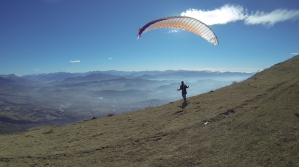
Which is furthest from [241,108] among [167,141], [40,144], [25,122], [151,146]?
[25,122]

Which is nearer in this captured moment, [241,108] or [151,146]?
[151,146]

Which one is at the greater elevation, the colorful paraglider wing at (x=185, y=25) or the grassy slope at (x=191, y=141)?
the colorful paraglider wing at (x=185, y=25)

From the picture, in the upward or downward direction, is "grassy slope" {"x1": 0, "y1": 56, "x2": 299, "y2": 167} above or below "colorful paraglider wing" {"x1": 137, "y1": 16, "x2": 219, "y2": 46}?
below

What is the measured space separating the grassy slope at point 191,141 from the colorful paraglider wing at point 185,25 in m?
6.54

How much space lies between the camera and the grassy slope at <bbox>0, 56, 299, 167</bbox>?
6242 millimetres

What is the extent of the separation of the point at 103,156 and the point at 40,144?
6182 millimetres

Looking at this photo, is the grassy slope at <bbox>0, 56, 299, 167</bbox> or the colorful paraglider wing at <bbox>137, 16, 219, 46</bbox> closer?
the grassy slope at <bbox>0, 56, 299, 167</bbox>

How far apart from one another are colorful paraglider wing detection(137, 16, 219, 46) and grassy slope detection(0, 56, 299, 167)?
6543 mm

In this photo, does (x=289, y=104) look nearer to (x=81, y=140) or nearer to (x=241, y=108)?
(x=241, y=108)

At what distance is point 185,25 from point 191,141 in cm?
1061

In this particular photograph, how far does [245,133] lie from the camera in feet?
24.7

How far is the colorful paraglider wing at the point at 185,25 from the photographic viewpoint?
1334 centimetres

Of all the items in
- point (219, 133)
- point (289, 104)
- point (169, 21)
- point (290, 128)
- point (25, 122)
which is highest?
point (169, 21)

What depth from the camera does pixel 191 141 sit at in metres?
8.02
